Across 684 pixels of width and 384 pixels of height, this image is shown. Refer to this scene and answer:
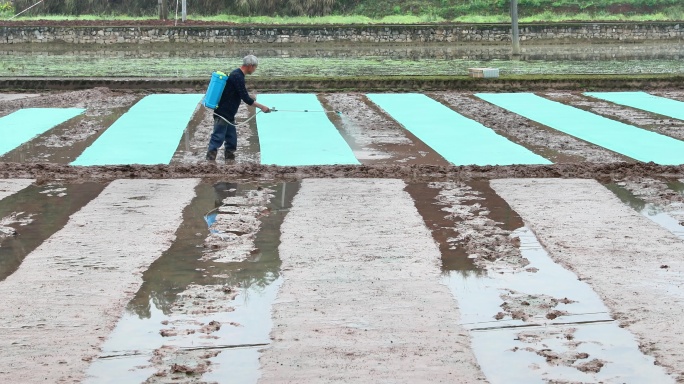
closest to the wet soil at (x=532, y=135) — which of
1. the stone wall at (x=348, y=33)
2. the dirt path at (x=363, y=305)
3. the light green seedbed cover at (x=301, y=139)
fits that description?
the light green seedbed cover at (x=301, y=139)

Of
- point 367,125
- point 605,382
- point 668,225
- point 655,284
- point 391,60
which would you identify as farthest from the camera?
point 391,60

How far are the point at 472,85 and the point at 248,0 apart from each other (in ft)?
89.0

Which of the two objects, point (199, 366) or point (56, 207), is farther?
point (56, 207)

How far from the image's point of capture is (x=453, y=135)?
45.1 feet

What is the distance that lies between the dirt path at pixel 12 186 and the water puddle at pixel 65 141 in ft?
4.26

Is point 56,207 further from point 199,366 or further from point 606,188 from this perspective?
point 606,188

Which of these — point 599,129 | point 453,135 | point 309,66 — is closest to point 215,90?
point 453,135

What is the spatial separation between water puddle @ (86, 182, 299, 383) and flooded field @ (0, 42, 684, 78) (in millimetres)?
16178

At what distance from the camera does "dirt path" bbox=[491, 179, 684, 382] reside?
19.6 ft

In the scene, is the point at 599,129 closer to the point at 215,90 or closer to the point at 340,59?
the point at 215,90

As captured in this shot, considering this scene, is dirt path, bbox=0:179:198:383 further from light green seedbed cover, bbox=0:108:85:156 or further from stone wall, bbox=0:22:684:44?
stone wall, bbox=0:22:684:44

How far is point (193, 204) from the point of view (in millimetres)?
9328

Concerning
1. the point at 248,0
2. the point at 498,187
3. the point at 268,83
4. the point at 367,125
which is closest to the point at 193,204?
the point at 498,187

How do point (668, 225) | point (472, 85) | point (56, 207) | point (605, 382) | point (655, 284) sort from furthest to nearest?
point (472, 85), point (56, 207), point (668, 225), point (655, 284), point (605, 382)
